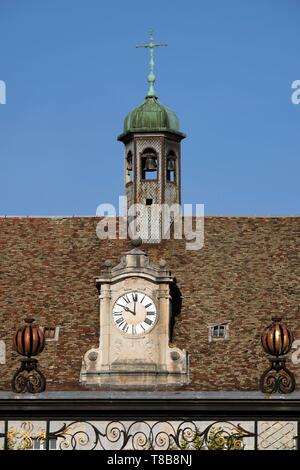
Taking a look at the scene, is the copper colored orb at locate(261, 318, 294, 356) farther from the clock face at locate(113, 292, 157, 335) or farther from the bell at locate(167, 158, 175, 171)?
the bell at locate(167, 158, 175, 171)

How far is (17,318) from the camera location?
52281 millimetres

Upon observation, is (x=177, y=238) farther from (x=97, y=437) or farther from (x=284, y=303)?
(x=97, y=437)

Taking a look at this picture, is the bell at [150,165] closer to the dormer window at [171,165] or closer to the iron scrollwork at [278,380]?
the dormer window at [171,165]

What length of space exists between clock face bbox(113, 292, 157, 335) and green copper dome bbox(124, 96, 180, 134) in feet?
27.5

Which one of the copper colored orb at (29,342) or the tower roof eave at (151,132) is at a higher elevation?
the tower roof eave at (151,132)

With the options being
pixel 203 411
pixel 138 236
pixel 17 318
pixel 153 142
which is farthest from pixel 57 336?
pixel 203 411

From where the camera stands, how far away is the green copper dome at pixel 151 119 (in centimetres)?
5862

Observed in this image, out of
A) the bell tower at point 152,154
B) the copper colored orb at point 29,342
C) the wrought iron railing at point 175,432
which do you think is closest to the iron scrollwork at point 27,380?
the copper colored orb at point 29,342

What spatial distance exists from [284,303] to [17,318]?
8031 millimetres

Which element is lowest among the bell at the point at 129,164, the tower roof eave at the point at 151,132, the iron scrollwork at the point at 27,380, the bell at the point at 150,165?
the iron scrollwork at the point at 27,380

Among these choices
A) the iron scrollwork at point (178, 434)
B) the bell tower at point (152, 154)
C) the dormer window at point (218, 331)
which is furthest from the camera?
the bell tower at point (152, 154)

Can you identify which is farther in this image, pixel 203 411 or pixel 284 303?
pixel 284 303

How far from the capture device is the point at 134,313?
52.1 meters

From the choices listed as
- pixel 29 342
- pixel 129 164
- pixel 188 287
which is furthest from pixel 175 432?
pixel 129 164
